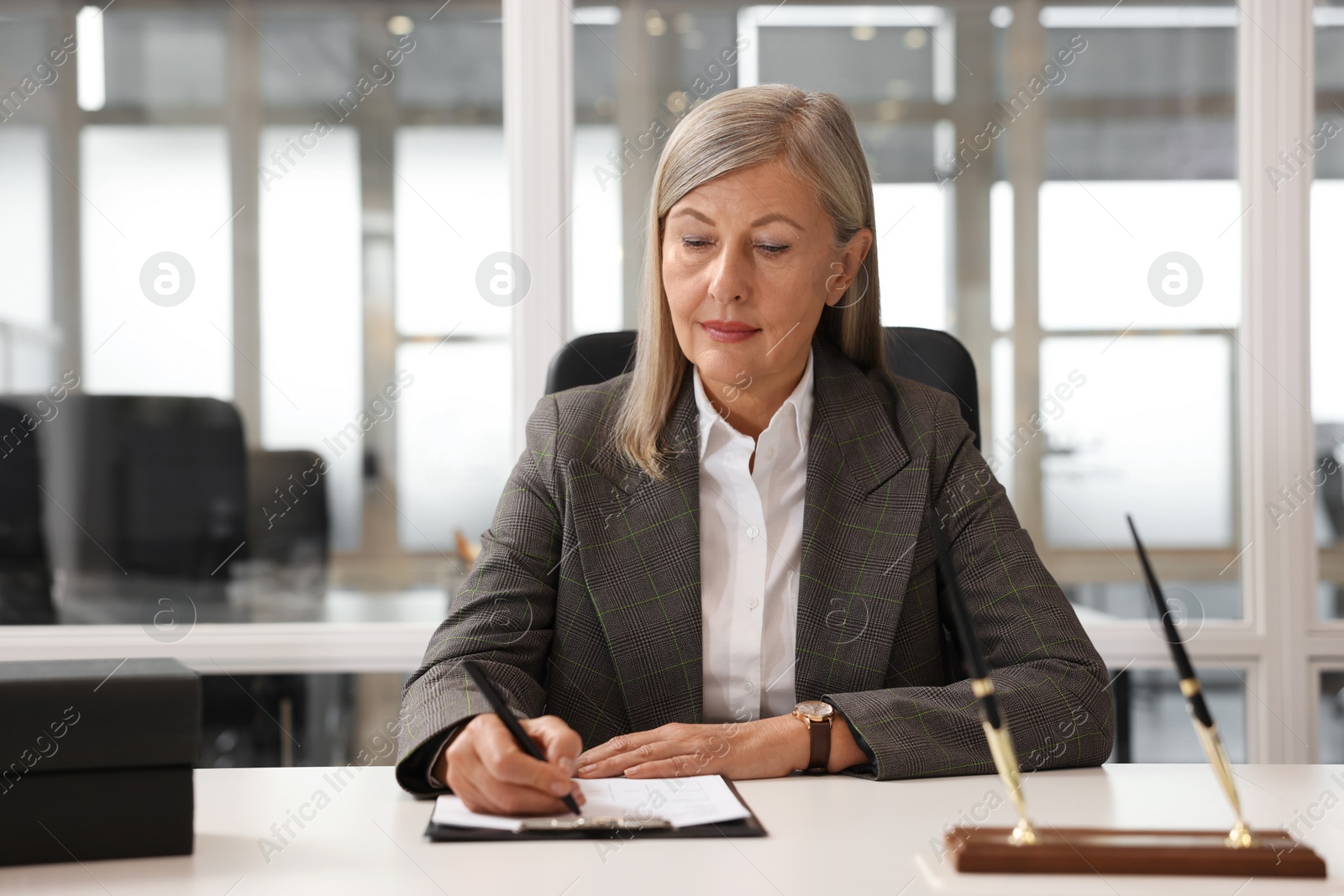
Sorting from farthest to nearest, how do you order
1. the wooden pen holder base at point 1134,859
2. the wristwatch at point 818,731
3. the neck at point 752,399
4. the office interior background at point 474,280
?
the office interior background at point 474,280, the neck at point 752,399, the wristwatch at point 818,731, the wooden pen holder base at point 1134,859

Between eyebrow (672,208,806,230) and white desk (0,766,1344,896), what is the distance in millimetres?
713

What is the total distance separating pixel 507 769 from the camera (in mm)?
1018

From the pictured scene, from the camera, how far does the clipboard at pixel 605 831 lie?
95 cm

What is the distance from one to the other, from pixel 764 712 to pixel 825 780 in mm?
281

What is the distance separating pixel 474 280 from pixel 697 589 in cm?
129

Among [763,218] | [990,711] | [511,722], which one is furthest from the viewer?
[763,218]

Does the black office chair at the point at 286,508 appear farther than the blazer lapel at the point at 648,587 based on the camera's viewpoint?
Yes

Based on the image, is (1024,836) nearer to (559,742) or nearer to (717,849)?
(717,849)

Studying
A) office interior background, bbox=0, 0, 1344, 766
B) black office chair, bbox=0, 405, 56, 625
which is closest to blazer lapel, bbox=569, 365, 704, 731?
office interior background, bbox=0, 0, 1344, 766

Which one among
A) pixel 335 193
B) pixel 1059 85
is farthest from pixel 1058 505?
pixel 335 193

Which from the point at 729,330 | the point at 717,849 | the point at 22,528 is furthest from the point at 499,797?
the point at 22,528

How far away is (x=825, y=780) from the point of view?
119 centimetres

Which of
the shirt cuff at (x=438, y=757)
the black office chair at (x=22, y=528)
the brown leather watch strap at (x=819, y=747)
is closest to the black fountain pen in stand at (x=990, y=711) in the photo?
the brown leather watch strap at (x=819, y=747)

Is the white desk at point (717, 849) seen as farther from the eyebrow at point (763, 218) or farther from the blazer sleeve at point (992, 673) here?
the eyebrow at point (763, 218)
